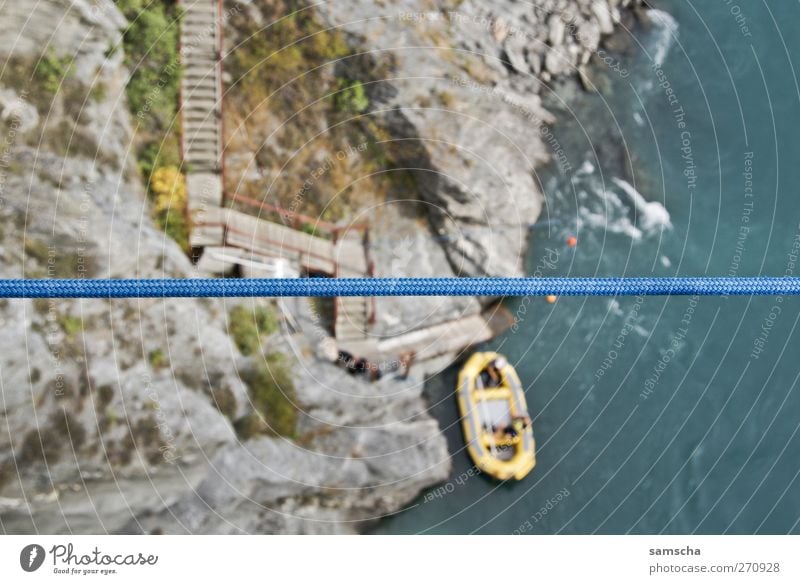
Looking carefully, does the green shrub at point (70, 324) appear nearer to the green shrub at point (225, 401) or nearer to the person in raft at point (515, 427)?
the green shrub at point (225, 401)

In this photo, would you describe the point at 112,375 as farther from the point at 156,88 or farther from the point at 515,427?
the point at 515,427

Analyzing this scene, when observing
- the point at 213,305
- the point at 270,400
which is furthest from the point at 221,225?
the point at 270,400

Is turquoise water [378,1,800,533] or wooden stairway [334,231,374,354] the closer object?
wooden stairway [334,231,374,354]

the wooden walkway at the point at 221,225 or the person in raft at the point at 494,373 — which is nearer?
the wooden walkway at the point at 221,225

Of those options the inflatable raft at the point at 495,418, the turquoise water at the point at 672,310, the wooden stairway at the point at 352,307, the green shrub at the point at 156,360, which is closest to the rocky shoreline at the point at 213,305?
the green shrub at the point at 156,360

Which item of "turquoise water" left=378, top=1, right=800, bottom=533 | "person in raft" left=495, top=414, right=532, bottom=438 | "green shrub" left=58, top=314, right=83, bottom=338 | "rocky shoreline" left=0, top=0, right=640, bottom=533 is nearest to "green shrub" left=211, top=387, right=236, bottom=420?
"rocky shoreline" left=0, top=0, right=640, bottom=533

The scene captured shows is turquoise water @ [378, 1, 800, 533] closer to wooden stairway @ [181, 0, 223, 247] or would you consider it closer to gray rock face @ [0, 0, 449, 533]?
gray rock face @ [0, 0, 449, 533]
